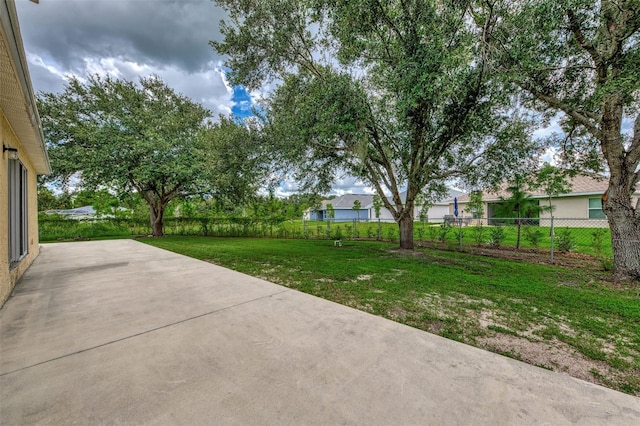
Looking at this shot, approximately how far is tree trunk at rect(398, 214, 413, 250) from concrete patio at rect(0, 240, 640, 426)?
5.53 meters

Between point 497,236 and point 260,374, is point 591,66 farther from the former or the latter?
point 260,374

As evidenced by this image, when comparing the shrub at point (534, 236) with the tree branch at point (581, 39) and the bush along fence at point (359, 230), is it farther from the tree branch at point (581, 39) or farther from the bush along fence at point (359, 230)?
the tree branch at point (581, 39)

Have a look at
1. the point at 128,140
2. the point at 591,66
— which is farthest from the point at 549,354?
the point at 128,140

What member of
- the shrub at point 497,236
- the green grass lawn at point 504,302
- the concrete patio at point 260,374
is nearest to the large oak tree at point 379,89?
the shrub at point 497,236

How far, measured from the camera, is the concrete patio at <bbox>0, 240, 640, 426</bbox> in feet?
4.89

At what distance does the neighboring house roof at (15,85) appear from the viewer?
6.72 ft

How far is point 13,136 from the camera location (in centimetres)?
436

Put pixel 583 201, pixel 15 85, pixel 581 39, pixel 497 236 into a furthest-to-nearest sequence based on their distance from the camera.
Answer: pixel 583 201, pixel 497 236, pixel 581 39, pixel 15 85

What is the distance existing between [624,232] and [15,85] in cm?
935

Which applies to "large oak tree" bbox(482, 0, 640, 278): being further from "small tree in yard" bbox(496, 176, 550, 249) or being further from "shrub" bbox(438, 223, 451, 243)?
"shrub" bbox(438, 223, 451, 243)

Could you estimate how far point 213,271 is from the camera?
515 centimetres

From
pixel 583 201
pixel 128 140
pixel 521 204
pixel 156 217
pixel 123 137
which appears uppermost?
pixel 123 137

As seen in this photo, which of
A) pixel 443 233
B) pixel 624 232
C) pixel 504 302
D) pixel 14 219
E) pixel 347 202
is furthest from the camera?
pixel 347 202

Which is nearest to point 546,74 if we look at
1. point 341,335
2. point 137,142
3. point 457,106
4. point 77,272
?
point 457,106
